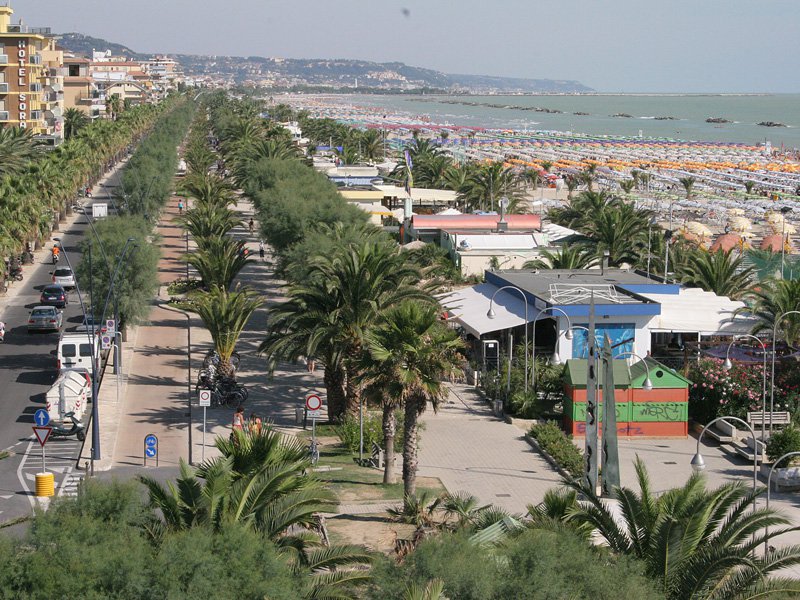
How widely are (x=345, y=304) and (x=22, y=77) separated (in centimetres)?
6463

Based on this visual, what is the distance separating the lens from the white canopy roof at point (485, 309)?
33.7 meters

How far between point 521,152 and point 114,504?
133 meters

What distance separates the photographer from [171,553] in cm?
1202

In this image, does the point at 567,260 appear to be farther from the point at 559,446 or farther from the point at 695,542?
the point at 695,542

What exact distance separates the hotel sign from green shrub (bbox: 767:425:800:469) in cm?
6863

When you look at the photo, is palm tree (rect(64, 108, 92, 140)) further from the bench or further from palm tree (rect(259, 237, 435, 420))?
the bench

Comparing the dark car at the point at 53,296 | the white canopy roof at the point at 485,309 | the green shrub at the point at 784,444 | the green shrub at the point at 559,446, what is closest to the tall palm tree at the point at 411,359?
the green shrub at the point at 559,446

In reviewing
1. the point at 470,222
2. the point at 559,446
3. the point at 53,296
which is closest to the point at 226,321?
the point at 559,446

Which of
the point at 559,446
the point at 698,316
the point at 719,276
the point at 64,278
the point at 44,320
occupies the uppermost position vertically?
the point at 719,276

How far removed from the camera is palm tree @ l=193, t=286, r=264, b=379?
32094 mm

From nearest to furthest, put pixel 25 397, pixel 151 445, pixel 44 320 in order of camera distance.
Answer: pixel 151 445, pixel 25 397, pixel 44 320

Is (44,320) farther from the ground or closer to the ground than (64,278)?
closer to the ground

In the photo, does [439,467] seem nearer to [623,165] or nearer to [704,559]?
[704,559]

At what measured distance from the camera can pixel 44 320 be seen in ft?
128
